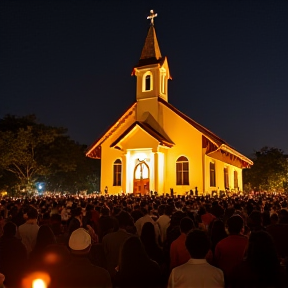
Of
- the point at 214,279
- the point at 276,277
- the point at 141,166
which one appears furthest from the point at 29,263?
the point at 141,166

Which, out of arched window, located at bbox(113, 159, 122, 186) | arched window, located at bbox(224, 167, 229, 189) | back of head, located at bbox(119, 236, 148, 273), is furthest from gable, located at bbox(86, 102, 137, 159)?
back of head, located at bbox(119, 236, 148, 273)

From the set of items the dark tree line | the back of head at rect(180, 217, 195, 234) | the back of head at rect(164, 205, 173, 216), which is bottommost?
the back of head at rect(180, 217, 195, 234)

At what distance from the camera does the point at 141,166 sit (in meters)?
28.5

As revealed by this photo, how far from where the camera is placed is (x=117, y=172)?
101 ft

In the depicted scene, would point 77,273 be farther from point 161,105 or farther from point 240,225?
point 161,105

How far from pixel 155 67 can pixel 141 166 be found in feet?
28.1

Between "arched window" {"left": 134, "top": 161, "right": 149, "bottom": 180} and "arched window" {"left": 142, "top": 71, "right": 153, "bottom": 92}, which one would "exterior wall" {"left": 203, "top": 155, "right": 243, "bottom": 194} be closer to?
"arched window" {"left": 134, "top": 161, "right": 149, "bottom": 180}

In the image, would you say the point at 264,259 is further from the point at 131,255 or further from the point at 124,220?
the point at 124,220

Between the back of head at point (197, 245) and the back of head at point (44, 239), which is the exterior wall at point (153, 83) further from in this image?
the back of head at point (197, 245)

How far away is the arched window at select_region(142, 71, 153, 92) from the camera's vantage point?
3099cm

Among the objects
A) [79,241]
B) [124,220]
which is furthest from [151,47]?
[79,241]

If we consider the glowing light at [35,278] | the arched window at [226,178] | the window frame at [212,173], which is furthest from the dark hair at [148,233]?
the arched window at [226,178]

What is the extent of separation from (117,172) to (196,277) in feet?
89.6

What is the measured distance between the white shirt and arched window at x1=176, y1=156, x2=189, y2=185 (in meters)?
24.7
